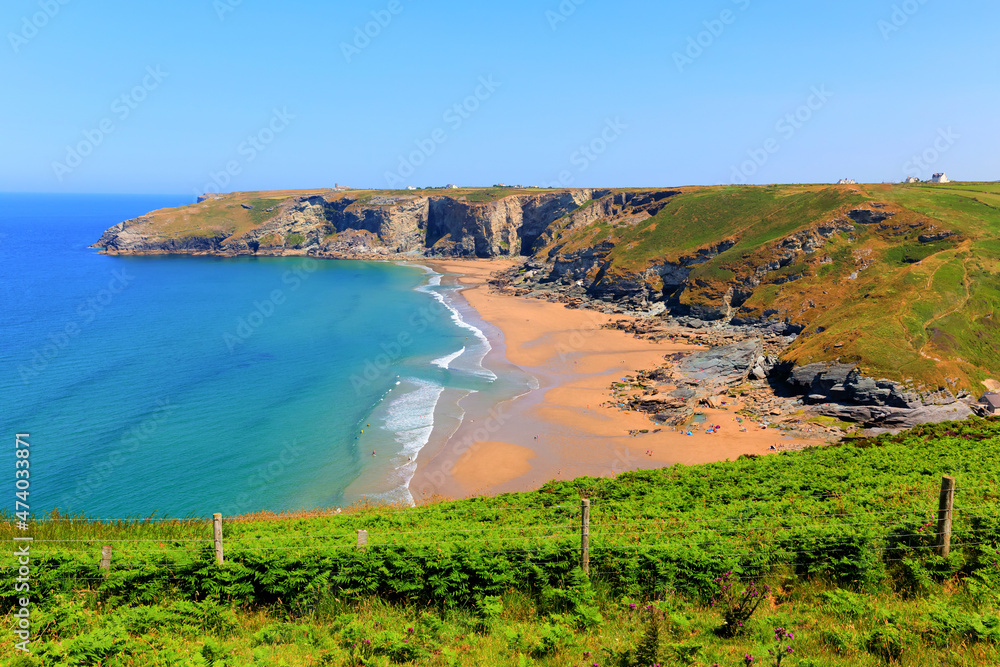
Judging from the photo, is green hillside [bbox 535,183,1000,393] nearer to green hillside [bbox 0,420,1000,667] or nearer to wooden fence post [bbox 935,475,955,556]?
green hillside [bbox 0,420,1000,667]

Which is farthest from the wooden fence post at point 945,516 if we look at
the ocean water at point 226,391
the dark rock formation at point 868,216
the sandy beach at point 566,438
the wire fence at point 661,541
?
the dark rock formation at point 868,216

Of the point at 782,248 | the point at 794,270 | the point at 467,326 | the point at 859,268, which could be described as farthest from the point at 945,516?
the point at 782,248

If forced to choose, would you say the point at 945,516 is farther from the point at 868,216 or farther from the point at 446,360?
the point at 868,216

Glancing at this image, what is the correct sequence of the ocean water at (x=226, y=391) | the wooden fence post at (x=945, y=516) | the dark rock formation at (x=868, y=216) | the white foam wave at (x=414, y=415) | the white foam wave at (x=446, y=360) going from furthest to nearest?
1. the dark rock formation at (x=868, y=216)
2. the white foam wave at (x=446, y=360)
3. the white foam wave at (x=414, y=415)
4. the ocean water at (x=226, y=391)
5. the wooden fence post at (x=945, y=516)

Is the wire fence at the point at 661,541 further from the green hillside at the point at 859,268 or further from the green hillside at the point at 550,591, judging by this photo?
the green hillside at the point at 859,268

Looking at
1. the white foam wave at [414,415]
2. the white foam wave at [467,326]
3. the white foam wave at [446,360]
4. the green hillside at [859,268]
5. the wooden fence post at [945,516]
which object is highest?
the green hillside at [859,268]

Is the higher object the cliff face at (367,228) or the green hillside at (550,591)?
the cliff face at (367,228)
